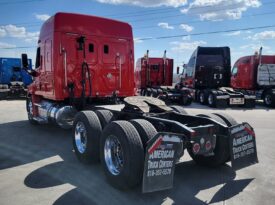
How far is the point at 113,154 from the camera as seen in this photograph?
4660 millimetres

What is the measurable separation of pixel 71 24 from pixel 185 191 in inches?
198

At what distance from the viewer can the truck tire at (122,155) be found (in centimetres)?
400

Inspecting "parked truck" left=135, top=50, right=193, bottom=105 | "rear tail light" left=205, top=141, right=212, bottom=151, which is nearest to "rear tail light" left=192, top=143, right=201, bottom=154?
"rear tail light" left=205, top=141, right=212, bottom=151

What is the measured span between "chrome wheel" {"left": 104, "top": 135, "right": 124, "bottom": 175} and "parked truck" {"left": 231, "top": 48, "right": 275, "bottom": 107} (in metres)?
14.0

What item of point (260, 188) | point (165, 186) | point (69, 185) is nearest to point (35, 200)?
point (69, 185)

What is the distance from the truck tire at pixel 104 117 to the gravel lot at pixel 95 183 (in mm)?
844

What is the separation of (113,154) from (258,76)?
1514 centimetres

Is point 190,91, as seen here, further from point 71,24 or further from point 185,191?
point 185,191

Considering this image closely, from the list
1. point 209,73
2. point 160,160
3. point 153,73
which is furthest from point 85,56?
point 153,73

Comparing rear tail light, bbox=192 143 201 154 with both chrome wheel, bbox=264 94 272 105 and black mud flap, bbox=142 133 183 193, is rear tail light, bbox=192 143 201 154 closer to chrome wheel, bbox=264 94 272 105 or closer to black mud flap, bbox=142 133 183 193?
black mud flap, bbox=142 133 183 193

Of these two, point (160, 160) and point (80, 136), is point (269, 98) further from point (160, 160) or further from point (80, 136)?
point (160, 160)

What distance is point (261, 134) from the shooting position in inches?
331

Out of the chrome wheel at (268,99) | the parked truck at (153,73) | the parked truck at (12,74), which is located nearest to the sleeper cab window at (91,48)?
the chrome wheel at (268,99)

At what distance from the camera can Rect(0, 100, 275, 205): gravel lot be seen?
3.97 m
